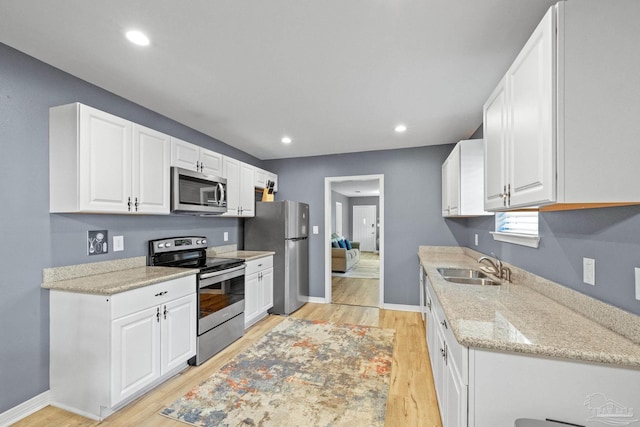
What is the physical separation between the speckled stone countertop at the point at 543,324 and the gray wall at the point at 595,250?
6 cm

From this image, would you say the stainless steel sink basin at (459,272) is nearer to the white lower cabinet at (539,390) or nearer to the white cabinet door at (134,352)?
Result: the white lower cabinet at (539,390)

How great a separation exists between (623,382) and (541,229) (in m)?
1.11

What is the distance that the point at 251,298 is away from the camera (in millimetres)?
3570

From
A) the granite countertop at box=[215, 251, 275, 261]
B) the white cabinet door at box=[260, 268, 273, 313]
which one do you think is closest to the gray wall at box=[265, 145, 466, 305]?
the white cabinet door at box=[260, 268, 273, 313]

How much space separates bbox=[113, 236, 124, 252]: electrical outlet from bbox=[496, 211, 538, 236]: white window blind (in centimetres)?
335

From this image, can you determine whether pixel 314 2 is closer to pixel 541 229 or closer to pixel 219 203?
pixel 541 229

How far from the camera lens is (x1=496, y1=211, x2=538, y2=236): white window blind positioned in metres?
2.13

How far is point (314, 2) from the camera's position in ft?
4.86

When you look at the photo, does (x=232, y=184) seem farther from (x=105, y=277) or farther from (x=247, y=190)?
(x=105, y=277)

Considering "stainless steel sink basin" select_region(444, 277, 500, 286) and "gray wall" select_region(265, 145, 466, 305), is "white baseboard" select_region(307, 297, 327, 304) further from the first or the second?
"stainless steel sink basin" select_region(444, 277, 500, 286)

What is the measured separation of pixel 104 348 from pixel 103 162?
1336mm

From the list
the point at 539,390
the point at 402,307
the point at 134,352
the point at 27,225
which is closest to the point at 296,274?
the point at 402,307

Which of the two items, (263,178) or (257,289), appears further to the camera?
(263,178)

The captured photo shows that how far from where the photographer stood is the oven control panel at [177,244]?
9.36 ft
